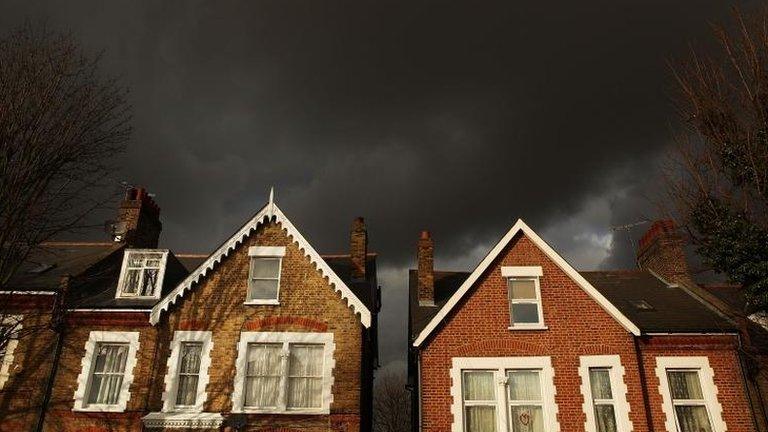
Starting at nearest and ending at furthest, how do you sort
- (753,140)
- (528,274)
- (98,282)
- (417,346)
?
(753,140)
(417,346)
(528,274)
(98,282)

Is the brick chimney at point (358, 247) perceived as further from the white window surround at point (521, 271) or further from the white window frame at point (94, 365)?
the white window frame at point (94, 365)

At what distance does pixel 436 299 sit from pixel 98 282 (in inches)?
520

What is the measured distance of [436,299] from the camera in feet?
68.7

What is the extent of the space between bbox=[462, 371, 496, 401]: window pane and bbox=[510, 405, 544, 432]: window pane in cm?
83

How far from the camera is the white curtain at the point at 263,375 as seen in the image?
17250 mm

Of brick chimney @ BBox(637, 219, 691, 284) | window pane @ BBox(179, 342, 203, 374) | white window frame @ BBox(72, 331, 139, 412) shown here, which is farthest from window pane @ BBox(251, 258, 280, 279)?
A: brick chimney @ BBox(637, 219, 691, 284)

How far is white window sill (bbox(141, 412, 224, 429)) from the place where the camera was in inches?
652

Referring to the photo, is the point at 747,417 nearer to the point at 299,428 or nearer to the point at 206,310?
the point at 299,428

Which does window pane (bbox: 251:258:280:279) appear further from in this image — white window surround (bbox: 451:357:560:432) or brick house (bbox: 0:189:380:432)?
white window surround (bbox: 451:357:560:432)

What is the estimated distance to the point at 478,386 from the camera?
57.2 ft

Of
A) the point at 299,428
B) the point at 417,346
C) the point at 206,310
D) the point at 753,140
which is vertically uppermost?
the point at 753,140

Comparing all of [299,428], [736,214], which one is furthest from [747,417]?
[299,428]

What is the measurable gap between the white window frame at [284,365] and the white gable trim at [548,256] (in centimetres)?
296

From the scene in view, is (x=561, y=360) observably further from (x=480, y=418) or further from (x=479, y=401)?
(x=480, y=418)
